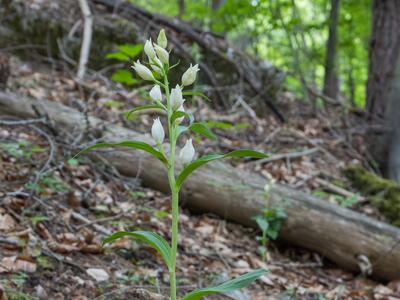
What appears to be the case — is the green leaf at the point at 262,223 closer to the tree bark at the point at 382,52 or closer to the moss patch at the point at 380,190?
the moss patch at the point at 380,190

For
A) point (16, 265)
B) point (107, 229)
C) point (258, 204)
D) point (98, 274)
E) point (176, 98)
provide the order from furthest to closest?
1. point (258, 204)
2. point (107, 229)
3. point (98, 274)
4. point (16, 265)
5. point (176, 98)

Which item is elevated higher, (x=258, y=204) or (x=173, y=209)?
(x=173, y=209)

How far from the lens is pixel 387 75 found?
5.89 meters

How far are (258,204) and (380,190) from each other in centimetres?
162

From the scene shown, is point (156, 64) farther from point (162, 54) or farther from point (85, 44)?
point (85, 44)

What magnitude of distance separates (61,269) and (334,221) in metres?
2.13

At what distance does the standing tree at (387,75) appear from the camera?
227 inches

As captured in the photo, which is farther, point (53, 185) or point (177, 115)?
point (53, 185)

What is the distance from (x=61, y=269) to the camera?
2447 mm

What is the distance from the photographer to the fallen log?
3.58 meters

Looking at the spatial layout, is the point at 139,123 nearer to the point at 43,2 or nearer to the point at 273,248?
the point at 273,248

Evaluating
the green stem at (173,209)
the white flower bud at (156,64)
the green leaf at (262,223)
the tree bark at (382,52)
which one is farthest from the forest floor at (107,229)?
the tree bark at (382,52)

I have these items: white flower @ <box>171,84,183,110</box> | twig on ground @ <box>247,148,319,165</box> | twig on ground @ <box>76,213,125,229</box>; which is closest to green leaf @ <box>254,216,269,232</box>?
twig on ground @ <box>76,213,125,229</box>

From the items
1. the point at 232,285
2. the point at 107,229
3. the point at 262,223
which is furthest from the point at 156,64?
the point at 262,223
